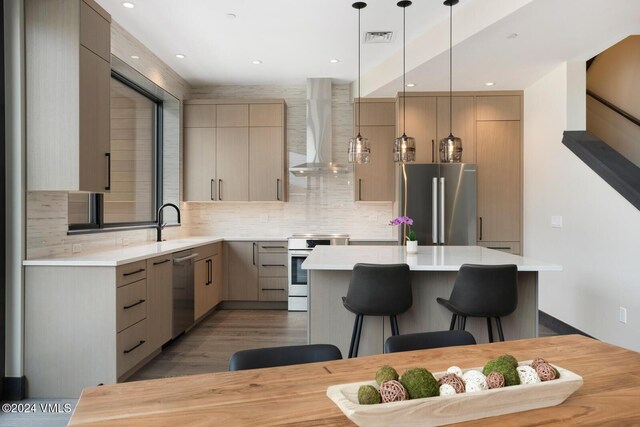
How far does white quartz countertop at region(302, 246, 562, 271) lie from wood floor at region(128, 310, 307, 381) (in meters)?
1.21

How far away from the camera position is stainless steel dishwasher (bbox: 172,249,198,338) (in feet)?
12.3

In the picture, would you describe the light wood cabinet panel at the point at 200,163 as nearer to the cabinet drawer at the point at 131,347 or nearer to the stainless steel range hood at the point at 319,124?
the stainless steel range hood at the point at 319,124

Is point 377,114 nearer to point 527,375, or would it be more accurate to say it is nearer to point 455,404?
point 527,375

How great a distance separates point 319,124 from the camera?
5422 mm

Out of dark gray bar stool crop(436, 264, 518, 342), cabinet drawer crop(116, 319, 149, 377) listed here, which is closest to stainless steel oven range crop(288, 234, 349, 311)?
cabinet drawer crop(116, 319, 149, 377)

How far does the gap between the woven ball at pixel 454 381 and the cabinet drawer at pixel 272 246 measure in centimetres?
427

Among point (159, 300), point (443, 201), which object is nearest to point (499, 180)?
point (443, 201)

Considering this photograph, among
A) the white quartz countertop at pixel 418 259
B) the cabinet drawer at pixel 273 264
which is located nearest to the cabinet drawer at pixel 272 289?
the cabinet drawer at pixel 273 264

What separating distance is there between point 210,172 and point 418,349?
14.6 feet

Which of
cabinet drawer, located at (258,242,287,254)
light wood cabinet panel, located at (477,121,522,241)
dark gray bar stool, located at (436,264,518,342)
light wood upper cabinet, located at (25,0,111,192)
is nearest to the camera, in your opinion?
dark gray bar stool, located at (436,264,518,342)

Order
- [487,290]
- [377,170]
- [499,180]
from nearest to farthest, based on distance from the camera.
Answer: [487,290] → [499,180] → [377,170]

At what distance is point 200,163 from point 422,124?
300 centimetres

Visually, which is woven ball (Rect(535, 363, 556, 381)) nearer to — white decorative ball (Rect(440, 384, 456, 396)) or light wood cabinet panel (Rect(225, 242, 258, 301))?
white decorative ball (Rect(440, 384, 456, 396))

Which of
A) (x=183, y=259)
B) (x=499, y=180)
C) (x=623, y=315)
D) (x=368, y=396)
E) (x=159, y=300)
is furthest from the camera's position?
(x=499, y=180)
